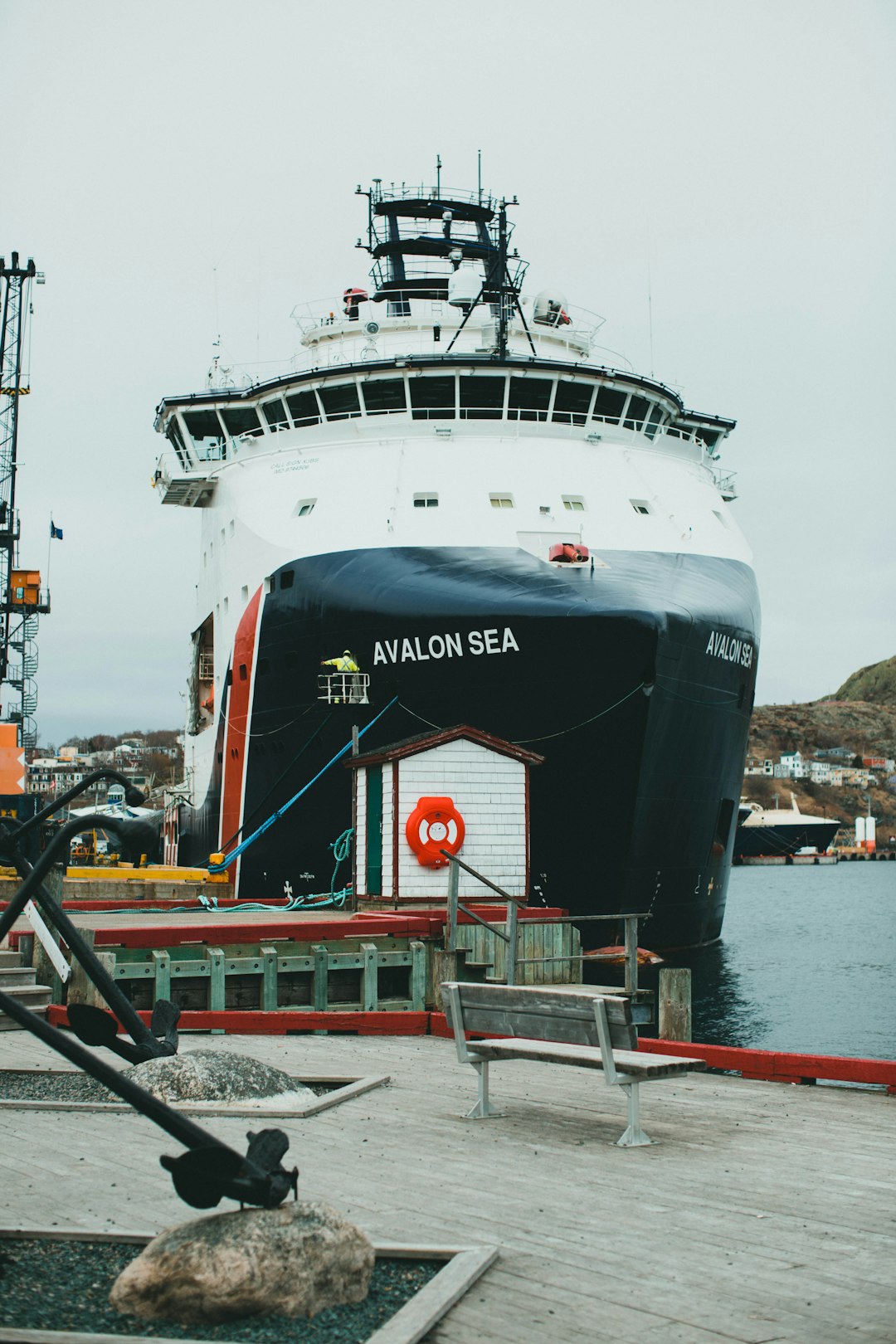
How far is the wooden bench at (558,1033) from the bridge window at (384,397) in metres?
18.6

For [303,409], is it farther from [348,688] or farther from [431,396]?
[348,688]

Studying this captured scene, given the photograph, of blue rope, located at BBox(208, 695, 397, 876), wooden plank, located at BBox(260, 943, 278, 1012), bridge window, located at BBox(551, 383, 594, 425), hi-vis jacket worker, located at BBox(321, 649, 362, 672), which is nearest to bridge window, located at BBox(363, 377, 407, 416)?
bridge window, located at BBox(551, 383, 594, 425)

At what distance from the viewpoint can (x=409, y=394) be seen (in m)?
25.3

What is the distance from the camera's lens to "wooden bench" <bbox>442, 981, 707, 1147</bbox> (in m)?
7.13

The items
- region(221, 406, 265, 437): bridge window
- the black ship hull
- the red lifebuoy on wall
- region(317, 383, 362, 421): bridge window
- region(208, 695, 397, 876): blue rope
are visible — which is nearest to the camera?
the red lifebuoy on wall

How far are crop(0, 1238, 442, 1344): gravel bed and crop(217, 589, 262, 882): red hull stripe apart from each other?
1859 centimetres

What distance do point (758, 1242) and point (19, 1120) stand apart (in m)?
4.31

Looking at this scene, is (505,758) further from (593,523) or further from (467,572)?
(593,523)

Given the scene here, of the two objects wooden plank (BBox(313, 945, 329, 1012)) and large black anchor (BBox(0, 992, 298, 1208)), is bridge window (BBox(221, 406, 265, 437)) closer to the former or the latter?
wooden plank (BBox(313, 945, 329, 1012))

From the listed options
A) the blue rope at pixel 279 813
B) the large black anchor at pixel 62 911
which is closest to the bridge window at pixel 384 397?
the blue rope at pixel 279 813

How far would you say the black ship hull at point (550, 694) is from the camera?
64.9ft

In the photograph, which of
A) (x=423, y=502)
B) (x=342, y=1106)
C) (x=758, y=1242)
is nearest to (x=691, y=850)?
(x=423, y=502)

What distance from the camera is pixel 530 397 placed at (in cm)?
2583

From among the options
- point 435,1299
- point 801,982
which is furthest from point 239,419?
point 435,1299
